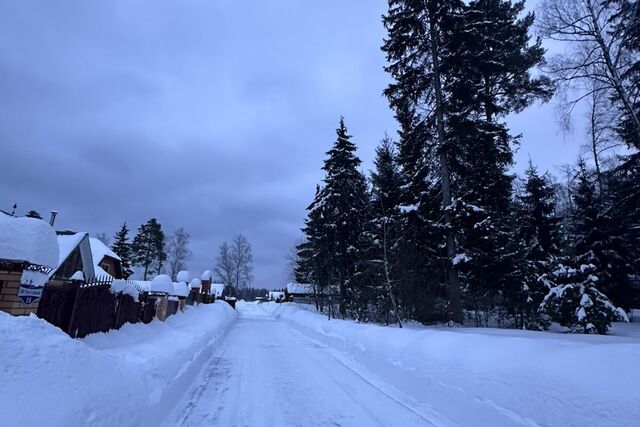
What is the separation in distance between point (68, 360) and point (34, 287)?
2.63 m

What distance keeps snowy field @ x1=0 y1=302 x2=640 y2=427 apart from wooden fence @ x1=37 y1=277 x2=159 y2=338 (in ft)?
1.16

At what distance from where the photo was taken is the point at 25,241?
201 inches

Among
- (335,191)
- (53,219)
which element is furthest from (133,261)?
(335,191)

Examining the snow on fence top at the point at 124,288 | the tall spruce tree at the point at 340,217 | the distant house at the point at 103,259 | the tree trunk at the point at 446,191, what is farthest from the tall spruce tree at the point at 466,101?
the distant house at the point at 103,259

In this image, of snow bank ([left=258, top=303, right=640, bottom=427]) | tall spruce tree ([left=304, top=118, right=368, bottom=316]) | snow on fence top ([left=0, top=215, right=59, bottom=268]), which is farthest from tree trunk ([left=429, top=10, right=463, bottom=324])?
snow on fence top ([left=0, top=215, right=59, bottom=268])

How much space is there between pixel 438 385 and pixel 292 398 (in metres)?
2.70

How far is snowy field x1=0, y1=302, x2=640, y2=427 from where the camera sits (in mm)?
3217

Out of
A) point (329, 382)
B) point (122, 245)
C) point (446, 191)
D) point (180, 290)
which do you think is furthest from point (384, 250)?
point (122, 245)

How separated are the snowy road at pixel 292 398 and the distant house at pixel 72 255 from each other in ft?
49.4

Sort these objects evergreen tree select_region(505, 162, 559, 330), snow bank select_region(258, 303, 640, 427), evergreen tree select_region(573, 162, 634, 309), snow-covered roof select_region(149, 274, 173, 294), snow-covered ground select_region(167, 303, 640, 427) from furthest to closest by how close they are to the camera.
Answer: evergreen tree select_region(573, 162, 634, 309) → evergreen tree select_region(505, 162, 559, 330) → snow-covered roof select_region(149, 274, 173, 294) → snow-covered ground select_region(167, 303, 640, 427) → snow bank select_region(258, 303, 640, 427)

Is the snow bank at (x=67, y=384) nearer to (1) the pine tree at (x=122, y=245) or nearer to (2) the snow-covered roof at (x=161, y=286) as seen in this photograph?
(2) the snow-covered roof at (x=161, y=286)

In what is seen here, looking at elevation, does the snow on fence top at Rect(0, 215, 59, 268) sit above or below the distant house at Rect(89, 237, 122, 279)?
below

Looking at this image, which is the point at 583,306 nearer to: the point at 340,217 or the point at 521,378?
the point at 521,378

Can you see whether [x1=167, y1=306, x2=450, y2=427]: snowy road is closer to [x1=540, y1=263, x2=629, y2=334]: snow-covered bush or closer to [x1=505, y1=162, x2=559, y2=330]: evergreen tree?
[x1=540, y1=263, x2=629, y2=334]: snow-covered bush
